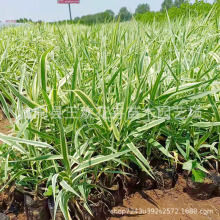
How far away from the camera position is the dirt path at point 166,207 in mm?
1014

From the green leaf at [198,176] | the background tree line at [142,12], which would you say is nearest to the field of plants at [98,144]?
the green leaf at [198,176]

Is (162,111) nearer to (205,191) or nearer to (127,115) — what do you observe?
(127,115)

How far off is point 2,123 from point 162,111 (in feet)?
4.62

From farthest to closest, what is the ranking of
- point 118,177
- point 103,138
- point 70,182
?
point 118,177
point 103,138
point 70,182

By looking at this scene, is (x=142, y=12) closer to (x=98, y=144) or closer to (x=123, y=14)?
(x=123, y=14)

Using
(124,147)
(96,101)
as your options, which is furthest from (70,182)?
(96,101)

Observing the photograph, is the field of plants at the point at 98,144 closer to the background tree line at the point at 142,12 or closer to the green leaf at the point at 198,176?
the green leaf at the point at 198,176

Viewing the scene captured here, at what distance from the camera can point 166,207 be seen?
1053 millimetres

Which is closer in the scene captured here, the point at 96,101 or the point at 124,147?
the point at 124,147

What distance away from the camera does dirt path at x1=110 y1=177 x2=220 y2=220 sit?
3.33ft

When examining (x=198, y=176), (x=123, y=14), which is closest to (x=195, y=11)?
(x=123, y=14)

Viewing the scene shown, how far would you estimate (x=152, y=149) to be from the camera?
1213 mm

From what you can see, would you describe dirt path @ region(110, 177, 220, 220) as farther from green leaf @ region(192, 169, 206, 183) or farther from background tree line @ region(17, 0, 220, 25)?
background tree line @ region(17, 0, 220, 25)

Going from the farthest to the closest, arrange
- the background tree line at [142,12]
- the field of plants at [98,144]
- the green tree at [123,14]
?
the background tree line at [142,12]
the green tree at [123,14]
the field of plants at [98,144]
